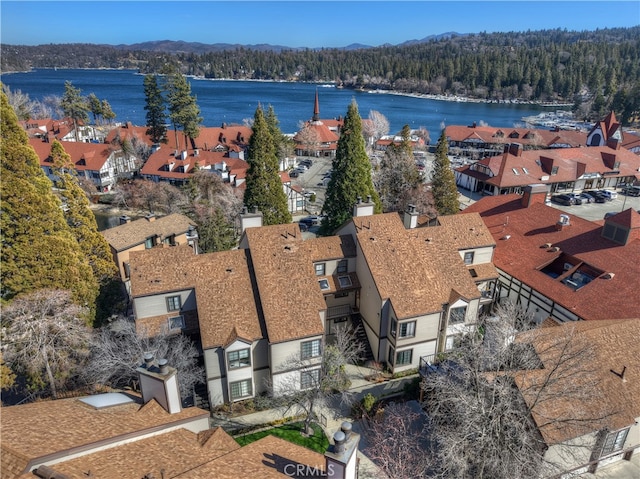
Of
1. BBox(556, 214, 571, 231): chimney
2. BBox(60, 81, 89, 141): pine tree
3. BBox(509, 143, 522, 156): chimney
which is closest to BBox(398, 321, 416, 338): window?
BBox(556, 214, 571, 231): chimney

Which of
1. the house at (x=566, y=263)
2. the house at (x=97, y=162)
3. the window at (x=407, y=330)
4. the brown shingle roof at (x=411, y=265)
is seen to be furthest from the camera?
the house at (x=97, y=162)

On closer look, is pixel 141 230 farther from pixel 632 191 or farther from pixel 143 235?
pixel 632 191

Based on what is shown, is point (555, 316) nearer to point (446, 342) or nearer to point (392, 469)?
point (446, 342)

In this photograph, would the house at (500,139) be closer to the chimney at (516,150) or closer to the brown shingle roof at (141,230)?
the chimney at (516,150)

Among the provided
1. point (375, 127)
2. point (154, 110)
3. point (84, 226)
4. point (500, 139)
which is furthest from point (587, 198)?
point (154, 110)

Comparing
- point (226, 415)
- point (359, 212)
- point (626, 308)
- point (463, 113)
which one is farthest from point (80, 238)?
point (463, 113)

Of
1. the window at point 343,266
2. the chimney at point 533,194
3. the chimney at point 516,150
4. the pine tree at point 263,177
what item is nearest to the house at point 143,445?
the window at point 343,266
